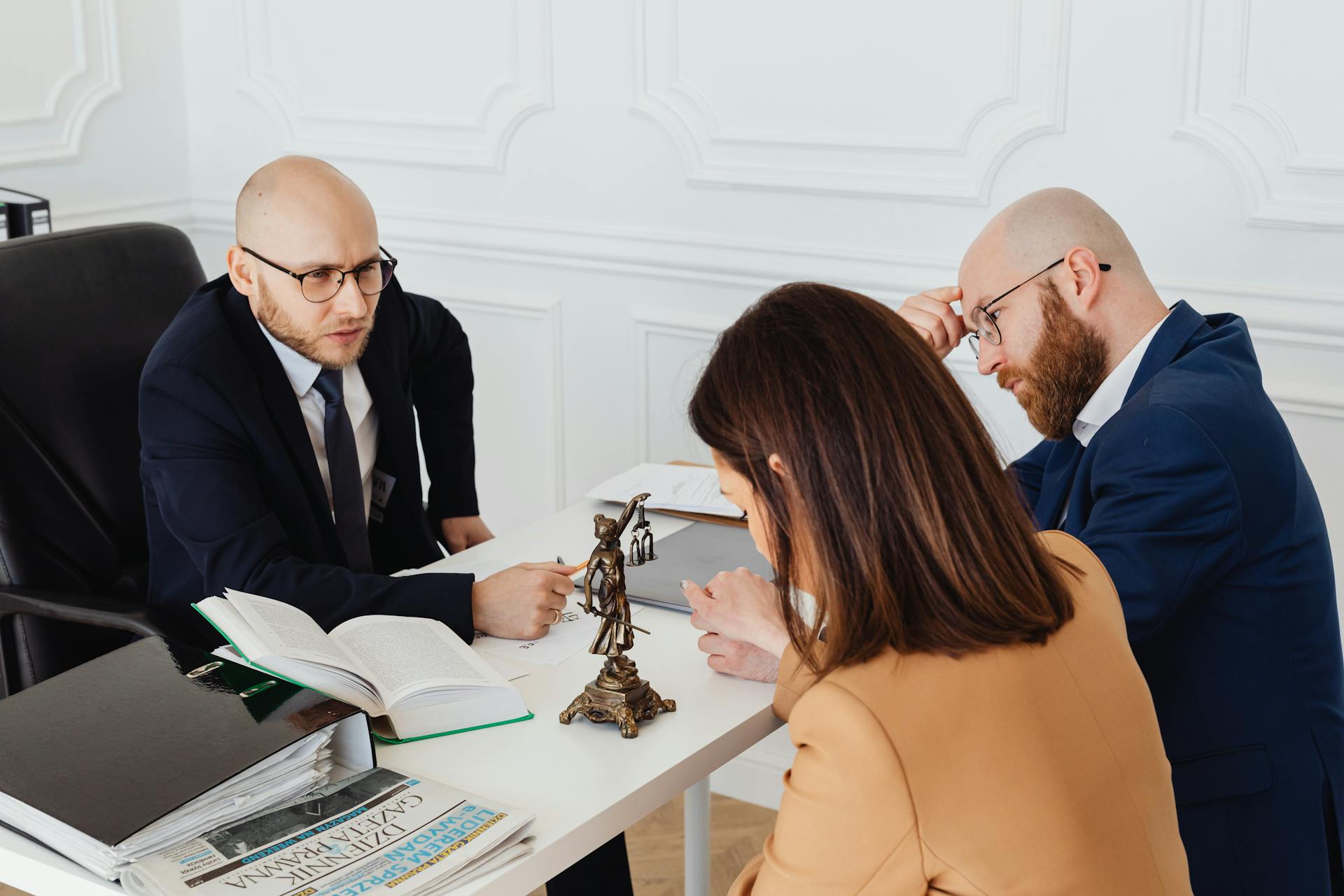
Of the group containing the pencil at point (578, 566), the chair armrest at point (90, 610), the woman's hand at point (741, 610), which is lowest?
the chair armrest at point (90, 610)

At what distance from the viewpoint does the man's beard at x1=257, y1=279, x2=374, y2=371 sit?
7.27 feet

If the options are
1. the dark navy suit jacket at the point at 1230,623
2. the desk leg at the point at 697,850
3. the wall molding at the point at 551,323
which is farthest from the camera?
the wall molding at the point at 551,323

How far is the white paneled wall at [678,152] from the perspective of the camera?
101 inches

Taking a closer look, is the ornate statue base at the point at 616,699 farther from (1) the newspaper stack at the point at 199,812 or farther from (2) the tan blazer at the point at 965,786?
(2) the tan blazer at the point at 965,786

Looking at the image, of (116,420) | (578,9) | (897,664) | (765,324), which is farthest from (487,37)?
(897,664)

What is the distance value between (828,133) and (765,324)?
6.07 ft

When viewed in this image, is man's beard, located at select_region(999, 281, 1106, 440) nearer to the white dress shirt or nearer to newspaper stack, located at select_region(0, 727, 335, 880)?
the white dress shirt

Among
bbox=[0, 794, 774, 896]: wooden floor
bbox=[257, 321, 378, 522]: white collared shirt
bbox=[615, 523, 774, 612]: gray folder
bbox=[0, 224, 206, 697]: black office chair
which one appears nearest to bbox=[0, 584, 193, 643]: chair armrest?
bbox=[0, 224, 206, 697]: black office chair

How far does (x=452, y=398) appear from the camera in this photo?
276 centimetres

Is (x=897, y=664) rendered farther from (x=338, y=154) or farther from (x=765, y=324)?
(x=338, y=154)

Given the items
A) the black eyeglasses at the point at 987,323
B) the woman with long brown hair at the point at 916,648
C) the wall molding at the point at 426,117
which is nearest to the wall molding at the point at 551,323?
the wall molding at the point at 426,117

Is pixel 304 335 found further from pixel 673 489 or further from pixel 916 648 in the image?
pixel 916 648

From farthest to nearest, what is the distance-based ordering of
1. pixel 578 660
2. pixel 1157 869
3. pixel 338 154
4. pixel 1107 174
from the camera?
pixel 338 154 < pixel 1107 174 < pixel 578 660 < pixel 1157 869

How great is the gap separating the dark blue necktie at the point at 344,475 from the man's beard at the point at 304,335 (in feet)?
0.16
